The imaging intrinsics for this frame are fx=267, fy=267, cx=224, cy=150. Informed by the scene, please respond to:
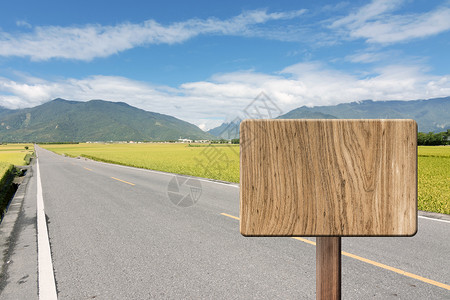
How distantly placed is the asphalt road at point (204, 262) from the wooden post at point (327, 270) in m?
2.55

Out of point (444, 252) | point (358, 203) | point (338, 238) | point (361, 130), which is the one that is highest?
point (361, 130)

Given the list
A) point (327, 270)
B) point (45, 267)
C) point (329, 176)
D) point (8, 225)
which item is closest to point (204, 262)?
point (45, 267)

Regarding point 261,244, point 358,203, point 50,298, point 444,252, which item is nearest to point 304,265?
point 261,244

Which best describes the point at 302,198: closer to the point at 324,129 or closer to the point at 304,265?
the point at 324,129

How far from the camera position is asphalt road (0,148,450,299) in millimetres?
3271

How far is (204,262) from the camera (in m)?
4.05

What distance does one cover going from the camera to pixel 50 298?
3.19 metres

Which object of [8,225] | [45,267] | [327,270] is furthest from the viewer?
[8,225]

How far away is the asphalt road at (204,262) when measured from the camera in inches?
129

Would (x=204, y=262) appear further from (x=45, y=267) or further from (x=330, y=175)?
(x=330, y=175)

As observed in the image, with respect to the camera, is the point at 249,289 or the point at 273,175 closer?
the point at 273,175

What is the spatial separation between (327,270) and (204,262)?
3491mm

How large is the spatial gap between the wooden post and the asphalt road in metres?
2.55

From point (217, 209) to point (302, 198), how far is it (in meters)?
6.69
